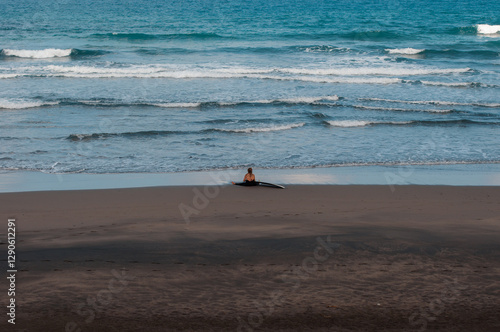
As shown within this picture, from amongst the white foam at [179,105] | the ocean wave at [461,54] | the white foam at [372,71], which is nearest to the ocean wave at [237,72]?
the white foam at [372,71]

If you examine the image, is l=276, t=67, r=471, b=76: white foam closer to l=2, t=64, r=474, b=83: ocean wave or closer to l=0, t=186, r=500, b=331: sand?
l=2, t=64, r=474, b=83: ocean wave

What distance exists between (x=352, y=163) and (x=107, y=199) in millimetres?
6592

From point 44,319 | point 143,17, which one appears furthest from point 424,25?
point 44,319

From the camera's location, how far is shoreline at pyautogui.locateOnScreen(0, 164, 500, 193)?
12.2 metres

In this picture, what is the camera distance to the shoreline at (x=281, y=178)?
12172mm

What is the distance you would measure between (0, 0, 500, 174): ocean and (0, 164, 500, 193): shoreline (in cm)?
49

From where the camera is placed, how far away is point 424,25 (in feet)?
169

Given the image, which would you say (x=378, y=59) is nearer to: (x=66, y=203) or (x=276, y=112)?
(x=276, y=112)

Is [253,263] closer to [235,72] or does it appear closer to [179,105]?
[179,105]

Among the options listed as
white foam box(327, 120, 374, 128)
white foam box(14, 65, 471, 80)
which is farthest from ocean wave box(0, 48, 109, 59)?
white foam box(327, 120, 374, 128)

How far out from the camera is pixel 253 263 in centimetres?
743

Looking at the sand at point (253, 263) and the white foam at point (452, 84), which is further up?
the white foam at point (452, 84)

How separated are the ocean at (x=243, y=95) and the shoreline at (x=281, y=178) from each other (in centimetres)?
49

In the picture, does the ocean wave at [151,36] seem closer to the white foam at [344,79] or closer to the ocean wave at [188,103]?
the white foam at [344,79]
